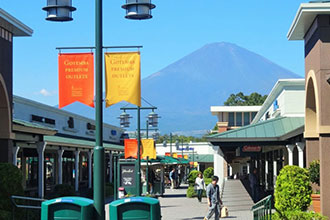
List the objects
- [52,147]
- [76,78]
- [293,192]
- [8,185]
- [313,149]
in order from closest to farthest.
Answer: [76,78]
[8,185]
[293,192]
[313,149]
[52,147]

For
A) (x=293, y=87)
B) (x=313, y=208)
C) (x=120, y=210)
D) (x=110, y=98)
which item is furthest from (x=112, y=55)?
(x=293, y=87)

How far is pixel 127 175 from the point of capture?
34188mm

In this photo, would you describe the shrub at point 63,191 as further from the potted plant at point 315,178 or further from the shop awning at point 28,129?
the potted plant at point 315,178

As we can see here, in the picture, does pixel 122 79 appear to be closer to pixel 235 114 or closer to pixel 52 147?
pixel 52 147

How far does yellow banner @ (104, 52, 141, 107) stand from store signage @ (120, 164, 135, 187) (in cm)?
2053

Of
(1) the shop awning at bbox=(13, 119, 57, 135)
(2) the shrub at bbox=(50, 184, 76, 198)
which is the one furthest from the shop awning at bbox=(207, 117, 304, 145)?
(2) the shrub at bbox=(50, 184, 76, 198)

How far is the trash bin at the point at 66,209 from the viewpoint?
446 inches

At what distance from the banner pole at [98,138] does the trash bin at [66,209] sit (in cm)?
16

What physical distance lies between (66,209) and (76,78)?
9.96 ft

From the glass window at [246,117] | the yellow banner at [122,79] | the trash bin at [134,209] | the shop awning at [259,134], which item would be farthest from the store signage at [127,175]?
the glass window at [246,117]

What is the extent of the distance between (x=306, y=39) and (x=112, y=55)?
1008 cm

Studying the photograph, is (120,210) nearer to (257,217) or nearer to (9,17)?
(257,217)

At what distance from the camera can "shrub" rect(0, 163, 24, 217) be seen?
17578mm

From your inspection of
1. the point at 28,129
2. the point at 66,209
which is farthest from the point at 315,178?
the point at 28,129
